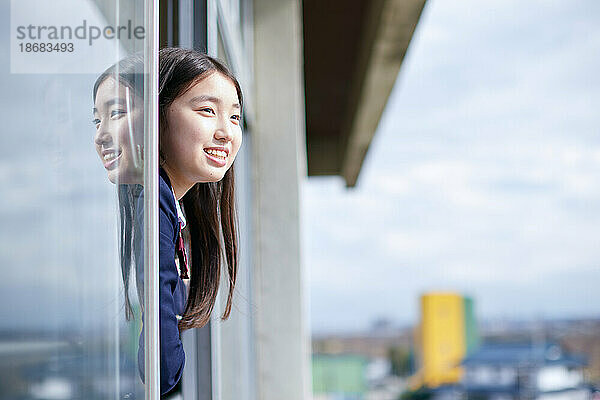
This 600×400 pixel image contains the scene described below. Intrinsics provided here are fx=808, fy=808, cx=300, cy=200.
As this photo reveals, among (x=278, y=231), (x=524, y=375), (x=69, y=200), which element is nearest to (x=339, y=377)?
(x=524, y=375)

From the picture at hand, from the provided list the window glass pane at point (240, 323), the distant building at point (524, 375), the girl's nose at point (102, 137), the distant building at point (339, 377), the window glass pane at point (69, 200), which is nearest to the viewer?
the window glass pane at point (69, 200)

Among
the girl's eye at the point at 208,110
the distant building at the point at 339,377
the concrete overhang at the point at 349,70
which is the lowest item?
the distant building at the point at 339,377

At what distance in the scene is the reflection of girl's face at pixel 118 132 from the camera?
1.62 ft

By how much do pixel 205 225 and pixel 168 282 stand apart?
0.11 m

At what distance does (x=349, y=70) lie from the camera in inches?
172

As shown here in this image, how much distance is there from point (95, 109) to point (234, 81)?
0.21m

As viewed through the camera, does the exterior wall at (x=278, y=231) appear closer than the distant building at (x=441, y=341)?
Yes

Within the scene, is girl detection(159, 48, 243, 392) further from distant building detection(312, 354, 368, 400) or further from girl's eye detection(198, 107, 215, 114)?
distant building detection(312, 354, 368, 400)

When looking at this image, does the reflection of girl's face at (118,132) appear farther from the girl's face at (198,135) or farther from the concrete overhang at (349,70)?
the concrete overhang at (349,70)

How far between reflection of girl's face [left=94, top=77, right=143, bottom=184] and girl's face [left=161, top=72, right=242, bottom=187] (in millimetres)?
60

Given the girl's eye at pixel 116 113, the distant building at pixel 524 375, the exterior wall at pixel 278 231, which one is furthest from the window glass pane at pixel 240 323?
the distant building at pixel 524 375

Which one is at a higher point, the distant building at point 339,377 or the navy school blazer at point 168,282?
the navy school blazer at point 168,282

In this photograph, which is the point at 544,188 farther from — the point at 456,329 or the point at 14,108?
the point at 14,108

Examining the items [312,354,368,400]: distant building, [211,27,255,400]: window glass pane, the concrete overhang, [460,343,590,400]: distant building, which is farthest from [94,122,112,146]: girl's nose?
[312,354,368,400]: distant building
